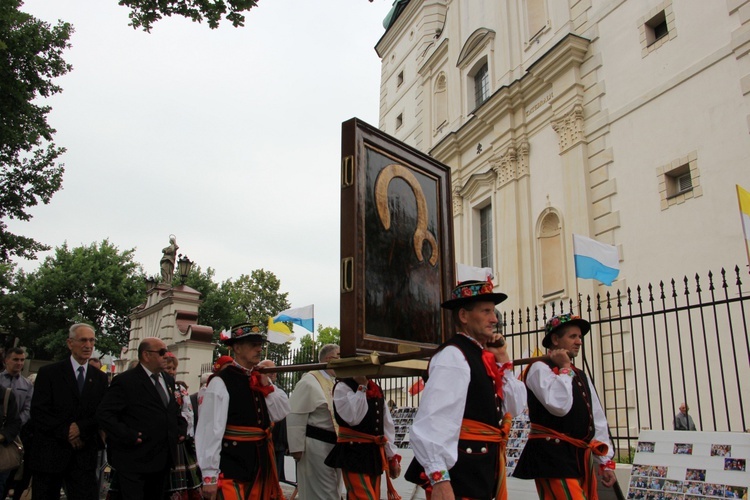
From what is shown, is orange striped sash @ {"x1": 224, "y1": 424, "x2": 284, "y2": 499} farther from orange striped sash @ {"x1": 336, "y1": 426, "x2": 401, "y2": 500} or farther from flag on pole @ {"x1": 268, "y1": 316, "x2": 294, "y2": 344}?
flag on pole @ {"x1": 268, "y1": 316, "x2": 294, "y2": 344}

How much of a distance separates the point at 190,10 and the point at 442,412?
6.94m

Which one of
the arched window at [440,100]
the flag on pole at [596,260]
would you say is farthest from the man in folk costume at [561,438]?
the arched window at [440,100]

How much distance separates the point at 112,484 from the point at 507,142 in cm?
1482

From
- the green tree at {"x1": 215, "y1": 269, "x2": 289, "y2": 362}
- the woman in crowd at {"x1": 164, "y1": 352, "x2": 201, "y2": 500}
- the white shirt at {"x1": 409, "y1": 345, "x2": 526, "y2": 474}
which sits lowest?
the woman in crowd at {"x1": 164, "y1": 352, "x2": 201, "y2": 500}

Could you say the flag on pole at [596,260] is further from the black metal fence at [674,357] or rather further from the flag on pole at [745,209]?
the flag on pole at [745,209]

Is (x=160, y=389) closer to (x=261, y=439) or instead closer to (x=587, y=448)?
(x=261, y=439)

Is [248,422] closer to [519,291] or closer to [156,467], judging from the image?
[156,467]

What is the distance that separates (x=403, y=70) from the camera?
90.0 feet

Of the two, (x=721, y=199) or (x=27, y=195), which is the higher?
(x=27, y=195)

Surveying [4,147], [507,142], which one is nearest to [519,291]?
[507,142]

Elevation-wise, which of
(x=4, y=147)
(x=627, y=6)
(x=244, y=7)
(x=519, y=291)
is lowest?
(x=519, y=291)

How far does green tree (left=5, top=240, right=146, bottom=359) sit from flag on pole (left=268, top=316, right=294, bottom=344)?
28678mm

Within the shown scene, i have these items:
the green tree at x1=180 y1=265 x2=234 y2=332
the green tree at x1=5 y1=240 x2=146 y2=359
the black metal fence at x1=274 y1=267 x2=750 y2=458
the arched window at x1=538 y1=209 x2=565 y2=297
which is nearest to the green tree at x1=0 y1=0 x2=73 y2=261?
the black metal fence at x1=274 y1=267 x2=750 y2=458

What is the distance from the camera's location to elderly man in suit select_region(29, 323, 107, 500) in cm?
571
